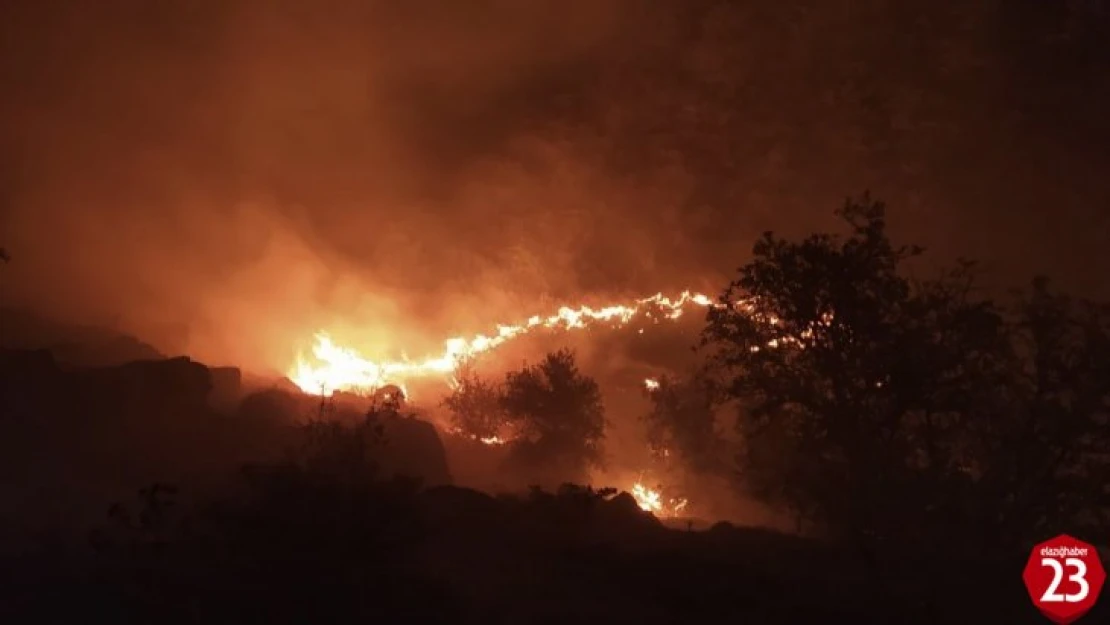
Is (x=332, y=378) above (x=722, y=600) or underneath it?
above

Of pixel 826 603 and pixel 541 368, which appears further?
pixel 541 368

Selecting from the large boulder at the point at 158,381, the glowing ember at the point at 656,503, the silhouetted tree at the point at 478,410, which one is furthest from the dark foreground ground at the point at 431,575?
the silhouetted tree at the point at 478,410

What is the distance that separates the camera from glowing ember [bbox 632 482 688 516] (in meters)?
63.5

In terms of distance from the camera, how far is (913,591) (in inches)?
1160

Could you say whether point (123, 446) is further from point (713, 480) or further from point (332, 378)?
point (713, 480)

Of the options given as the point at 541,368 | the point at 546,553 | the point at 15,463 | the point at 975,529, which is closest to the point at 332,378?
the point at 541,368

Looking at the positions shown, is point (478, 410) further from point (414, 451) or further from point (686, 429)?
point (414, 451)

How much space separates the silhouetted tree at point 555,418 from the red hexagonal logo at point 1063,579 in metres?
34.9

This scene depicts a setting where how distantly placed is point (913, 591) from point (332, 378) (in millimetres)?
51798

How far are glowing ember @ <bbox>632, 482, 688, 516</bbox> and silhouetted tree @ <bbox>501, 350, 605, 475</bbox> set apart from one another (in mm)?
5137

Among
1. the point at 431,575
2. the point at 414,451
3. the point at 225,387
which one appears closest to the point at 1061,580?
the point at 431,575

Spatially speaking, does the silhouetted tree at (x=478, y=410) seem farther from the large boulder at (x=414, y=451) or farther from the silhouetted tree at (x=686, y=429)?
the large boulder at (x=414, y=451)

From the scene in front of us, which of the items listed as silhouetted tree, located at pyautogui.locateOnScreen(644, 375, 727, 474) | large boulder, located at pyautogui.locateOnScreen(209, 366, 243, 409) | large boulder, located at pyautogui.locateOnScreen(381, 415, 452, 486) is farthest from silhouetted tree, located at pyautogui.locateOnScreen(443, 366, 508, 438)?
large boulder, located at pyautogui.locateOnScreen(209, 366, 243, 409)

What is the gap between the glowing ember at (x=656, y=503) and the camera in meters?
63.5
